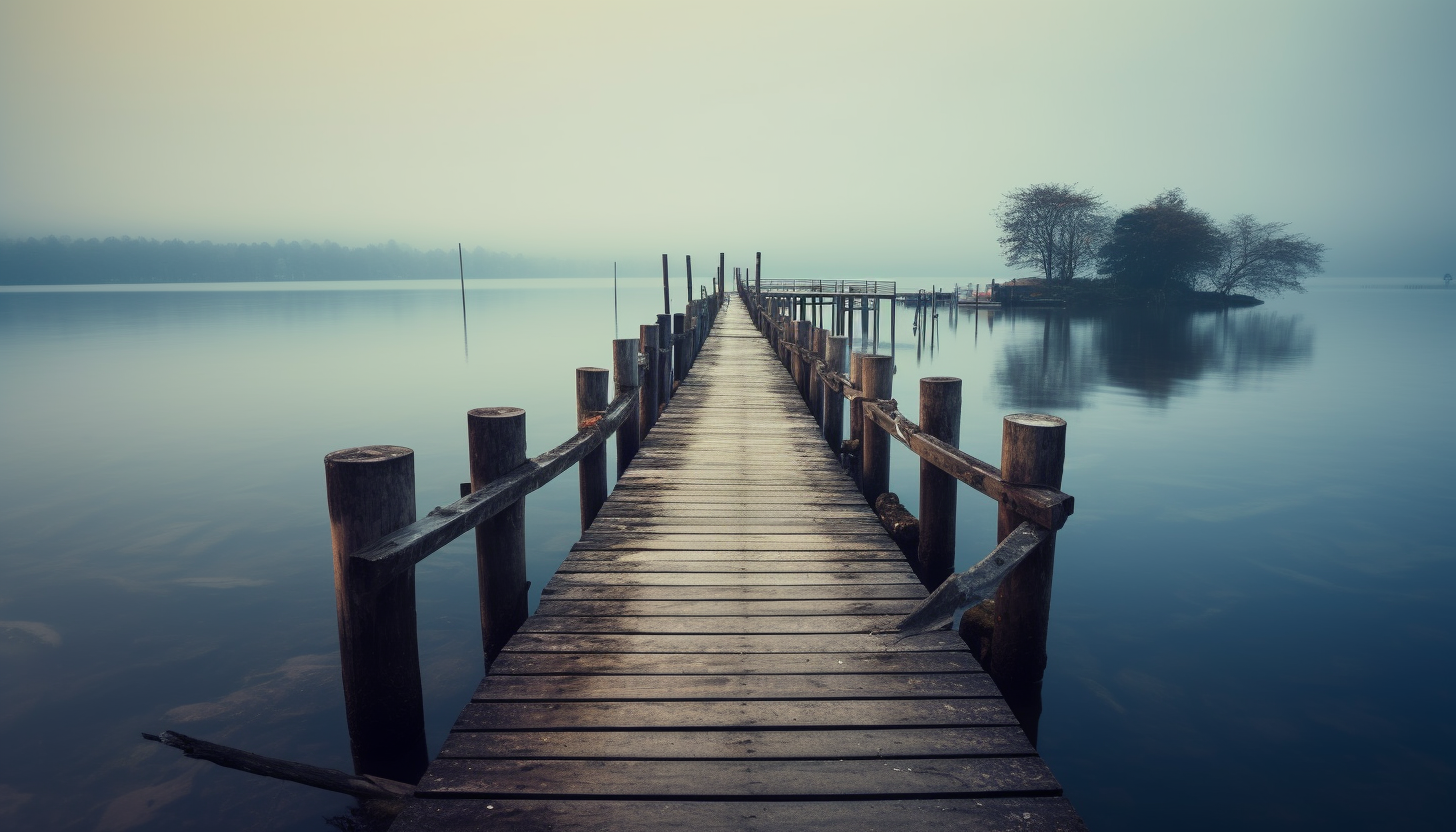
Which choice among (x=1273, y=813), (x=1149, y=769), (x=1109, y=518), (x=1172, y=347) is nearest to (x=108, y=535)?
(x=1149, y=769)

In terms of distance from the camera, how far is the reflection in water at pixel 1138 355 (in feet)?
87.8

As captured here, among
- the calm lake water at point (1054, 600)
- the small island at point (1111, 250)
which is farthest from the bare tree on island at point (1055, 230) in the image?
the calm lake water at point (1054, 600)

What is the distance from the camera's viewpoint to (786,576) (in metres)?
4.26

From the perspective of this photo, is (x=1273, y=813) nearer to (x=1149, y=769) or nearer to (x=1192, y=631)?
(x=1149, y=769)

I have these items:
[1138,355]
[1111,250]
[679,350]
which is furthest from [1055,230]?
[679,350]

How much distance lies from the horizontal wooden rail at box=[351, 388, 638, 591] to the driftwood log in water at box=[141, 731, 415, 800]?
2.40 ft

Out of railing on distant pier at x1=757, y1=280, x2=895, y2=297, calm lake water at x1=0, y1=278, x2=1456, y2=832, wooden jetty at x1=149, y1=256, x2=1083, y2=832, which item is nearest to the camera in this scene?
wooden jetty at x1=149, y1=256, x2=1083, y2=832

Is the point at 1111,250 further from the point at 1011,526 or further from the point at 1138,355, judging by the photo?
the point at 1011,526

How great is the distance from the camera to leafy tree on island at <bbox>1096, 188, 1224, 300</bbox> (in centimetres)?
6556

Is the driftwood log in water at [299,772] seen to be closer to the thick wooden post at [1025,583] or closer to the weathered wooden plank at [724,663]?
the weathered wooden plank at [724,663]

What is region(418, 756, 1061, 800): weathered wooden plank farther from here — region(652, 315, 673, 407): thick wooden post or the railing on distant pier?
the railing on distant pier

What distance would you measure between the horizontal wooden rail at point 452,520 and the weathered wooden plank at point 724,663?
621 millimetres

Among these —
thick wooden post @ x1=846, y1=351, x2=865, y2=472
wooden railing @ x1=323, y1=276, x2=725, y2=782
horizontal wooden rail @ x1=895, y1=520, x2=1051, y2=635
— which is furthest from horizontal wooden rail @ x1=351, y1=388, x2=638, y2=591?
thick wooden post @ x1=846, y1=351, x2=865, y2=472

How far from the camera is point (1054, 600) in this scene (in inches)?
338
